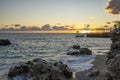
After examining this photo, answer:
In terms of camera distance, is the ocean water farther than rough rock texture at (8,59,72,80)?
Yes

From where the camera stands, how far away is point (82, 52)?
4134 cm

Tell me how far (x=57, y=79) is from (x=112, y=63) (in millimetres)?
6642

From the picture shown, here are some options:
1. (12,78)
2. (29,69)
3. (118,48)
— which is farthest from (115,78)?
(12,78)

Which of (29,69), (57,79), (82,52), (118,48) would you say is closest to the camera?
(118,48)

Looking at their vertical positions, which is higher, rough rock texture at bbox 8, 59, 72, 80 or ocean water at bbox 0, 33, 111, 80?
rough rock texture at bbox 8, 59, 72, 80

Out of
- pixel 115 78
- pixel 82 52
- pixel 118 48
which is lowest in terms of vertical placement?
pixel 82 52

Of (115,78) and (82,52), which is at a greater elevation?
(115,78)

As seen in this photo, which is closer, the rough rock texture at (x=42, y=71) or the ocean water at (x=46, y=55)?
the rough rock texture at (x=42, y=71)

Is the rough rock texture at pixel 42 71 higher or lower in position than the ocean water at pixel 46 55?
higher

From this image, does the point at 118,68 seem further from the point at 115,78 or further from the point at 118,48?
the point at 118,48

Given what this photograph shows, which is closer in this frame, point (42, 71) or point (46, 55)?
point (42, 71)

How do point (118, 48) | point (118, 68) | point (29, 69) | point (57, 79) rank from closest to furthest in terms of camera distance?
1. point (118, 68)
2. point (118, 48)
3. point (57, 79)
4. point (29, 69)

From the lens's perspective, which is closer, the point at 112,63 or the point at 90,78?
the point at 112,63

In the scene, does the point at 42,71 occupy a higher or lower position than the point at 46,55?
higher
